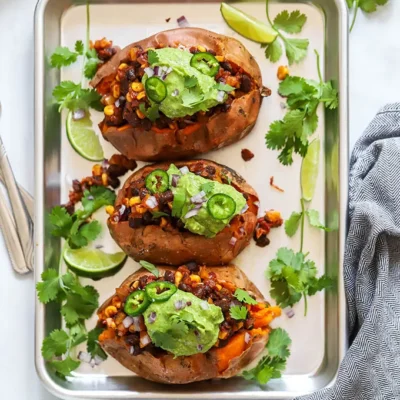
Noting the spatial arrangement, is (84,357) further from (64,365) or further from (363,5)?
(363,5)

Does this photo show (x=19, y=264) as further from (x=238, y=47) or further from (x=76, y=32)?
(x=238, y=47)

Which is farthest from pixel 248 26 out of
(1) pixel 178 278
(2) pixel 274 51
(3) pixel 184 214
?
(1) pixel 178 278

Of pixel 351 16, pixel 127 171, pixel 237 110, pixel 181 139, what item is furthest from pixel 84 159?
pixel 351 16

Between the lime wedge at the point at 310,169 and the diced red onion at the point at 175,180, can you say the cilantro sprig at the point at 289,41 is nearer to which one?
the lime wedge at the point at 310,169

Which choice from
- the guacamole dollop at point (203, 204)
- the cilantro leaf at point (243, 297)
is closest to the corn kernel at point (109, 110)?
the guacamole dollop at point (203, 204)

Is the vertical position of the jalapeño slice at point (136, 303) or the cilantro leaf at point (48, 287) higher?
the jalapeño slice at point (136, 303)

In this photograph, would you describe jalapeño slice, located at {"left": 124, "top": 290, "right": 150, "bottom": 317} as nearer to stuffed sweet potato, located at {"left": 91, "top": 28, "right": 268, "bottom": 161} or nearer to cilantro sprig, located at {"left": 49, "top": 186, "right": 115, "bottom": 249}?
cilantro sprig, located at {"left": 49, "top": 186, "right": 115, "bottom": 249}

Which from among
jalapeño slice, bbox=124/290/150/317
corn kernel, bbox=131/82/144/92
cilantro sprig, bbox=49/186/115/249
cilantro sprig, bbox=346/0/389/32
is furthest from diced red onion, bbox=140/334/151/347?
cilantro sprig, bbox=346/0/389/32
